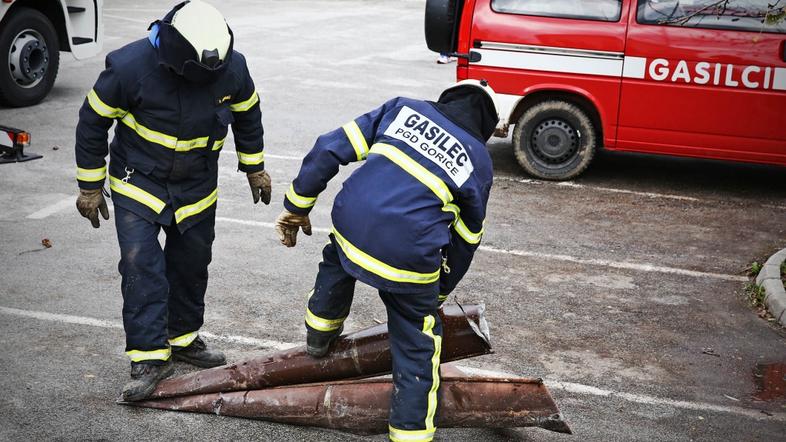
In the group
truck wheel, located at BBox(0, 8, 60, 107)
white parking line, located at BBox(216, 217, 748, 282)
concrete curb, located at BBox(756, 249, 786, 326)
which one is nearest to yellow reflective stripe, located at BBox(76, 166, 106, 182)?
white parking line, located at BBox(216, 217, 748, 282)

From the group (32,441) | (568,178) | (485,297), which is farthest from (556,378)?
(568,178)

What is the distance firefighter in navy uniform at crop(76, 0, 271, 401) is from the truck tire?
4482 millimetres

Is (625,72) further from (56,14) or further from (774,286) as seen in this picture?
(56,14)

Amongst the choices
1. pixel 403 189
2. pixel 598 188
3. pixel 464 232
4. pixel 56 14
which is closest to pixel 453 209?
pixel 464 232

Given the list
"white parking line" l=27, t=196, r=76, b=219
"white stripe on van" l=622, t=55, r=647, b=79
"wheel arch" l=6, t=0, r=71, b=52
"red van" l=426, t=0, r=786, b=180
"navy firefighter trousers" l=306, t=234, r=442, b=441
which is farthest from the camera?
"wheel arch" l=6, t=0, r=71, b=52

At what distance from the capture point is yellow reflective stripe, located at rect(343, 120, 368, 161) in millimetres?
3994

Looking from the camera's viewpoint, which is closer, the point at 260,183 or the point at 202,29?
the point at 202,29

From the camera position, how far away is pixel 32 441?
414 cm

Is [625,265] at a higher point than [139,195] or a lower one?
lower

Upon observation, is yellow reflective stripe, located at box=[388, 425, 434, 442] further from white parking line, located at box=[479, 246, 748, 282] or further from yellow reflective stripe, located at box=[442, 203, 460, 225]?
white parking line, located at box=[479, 246, 748, 282]

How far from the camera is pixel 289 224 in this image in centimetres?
431

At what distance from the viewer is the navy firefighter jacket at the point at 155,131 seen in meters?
4.35

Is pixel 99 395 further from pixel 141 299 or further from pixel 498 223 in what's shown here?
pixel 498 223

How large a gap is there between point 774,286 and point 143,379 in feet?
13.7
